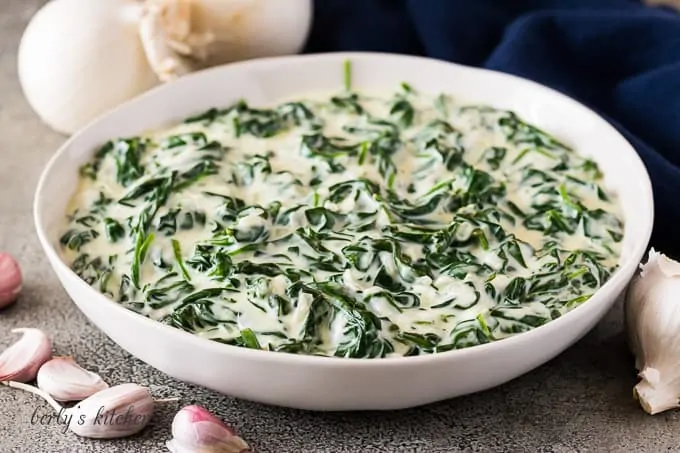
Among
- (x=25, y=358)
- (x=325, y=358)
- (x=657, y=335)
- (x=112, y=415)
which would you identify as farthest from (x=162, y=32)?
(x=657, y=335)

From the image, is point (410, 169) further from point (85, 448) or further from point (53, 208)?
point (85, 448)

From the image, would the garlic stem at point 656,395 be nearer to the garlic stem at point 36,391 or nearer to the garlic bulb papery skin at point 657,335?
the garlic bulb papery skin at point 657,335

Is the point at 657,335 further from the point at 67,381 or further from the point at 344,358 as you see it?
the point at 67,381

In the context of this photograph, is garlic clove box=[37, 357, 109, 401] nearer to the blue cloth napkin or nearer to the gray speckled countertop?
the gray speckled countertop

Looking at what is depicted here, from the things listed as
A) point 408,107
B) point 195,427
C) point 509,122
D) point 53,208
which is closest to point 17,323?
point 53,208

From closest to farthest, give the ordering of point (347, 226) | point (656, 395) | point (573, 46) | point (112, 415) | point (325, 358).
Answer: point (325, 358) → point (112, 415) → point (656, 395) → point (347, 226) → point (573, 46)

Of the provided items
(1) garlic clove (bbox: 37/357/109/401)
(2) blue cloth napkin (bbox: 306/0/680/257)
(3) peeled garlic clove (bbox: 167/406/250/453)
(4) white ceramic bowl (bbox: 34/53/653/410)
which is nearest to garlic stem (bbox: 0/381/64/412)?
(1) garlic clove (bbox: 37/357/109/401)
